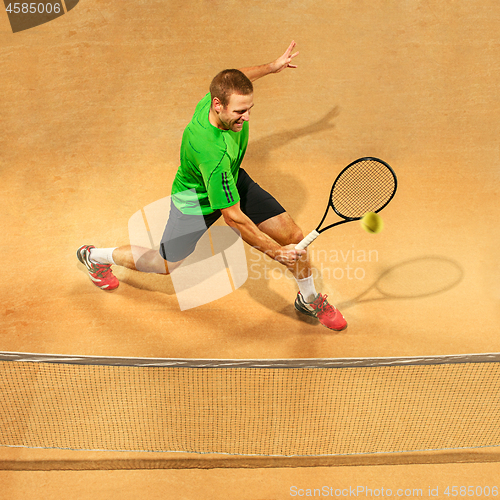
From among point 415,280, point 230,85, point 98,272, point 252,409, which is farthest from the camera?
point 415,280

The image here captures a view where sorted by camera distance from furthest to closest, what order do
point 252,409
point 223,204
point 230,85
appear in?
point 252,409 → point 223,204 → point 230,85

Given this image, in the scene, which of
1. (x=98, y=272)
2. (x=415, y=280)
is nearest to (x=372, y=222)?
(x=415, y=280)

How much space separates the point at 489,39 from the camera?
6.43m

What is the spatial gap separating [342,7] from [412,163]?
2.96m

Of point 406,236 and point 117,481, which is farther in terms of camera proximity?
point 406,236

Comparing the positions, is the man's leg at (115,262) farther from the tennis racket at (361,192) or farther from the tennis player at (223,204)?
the tennis racket at (361,192)

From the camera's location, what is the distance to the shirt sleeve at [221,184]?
3223 mm

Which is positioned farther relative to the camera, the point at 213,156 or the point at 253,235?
the point at 253,235

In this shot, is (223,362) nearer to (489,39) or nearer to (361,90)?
(361,90)

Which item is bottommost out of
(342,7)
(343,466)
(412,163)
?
(343,466)

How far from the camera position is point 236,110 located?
9.93ft

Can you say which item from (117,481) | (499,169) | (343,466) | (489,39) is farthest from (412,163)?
(117,481)

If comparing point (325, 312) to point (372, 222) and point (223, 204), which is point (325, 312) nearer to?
point (372, 222)

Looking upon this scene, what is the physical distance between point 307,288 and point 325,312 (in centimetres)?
34
